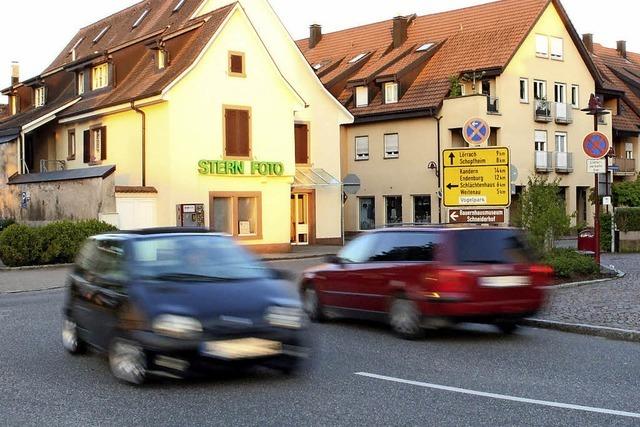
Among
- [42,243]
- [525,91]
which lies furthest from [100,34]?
[42,243]

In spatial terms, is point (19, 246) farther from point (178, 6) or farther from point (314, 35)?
point (314, 35)

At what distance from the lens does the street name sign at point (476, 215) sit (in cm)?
1756

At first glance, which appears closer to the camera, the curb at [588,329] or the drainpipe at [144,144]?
the curb at [588,329]

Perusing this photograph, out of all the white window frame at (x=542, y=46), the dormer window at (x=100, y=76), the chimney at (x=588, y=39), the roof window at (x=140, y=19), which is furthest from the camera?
the chimney at (x=588, y=39)

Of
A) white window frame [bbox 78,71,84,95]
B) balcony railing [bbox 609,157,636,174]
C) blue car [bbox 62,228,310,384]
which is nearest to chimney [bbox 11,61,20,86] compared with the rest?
white window frame [bbox 78,71,84,95]

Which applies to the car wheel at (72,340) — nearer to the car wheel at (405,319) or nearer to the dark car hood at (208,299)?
the dark car hood at (208,299)

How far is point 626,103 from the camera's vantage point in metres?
56.3

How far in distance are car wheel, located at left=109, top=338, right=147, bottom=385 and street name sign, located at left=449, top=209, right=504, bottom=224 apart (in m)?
10.1

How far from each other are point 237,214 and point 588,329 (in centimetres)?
2221

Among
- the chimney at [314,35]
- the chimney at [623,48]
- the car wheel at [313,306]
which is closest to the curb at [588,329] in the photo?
the car wheel at [313,306]

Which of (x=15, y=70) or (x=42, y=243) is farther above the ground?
(x=15, y=70)

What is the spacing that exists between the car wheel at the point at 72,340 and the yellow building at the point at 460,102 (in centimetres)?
3373

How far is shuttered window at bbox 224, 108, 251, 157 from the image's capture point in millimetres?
33594

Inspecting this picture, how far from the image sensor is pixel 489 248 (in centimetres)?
1189
